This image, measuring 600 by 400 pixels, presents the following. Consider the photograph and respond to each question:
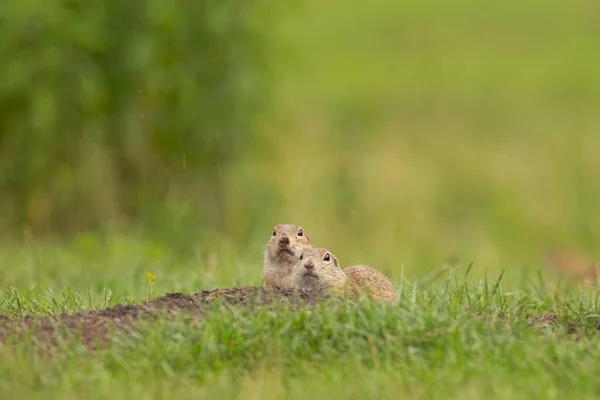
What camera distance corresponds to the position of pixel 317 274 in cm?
651

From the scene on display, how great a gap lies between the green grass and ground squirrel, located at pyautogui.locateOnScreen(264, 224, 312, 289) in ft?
4.80

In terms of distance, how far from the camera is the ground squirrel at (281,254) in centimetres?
711

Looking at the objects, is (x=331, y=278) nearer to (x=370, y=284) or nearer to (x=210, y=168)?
(x=370, y=284)

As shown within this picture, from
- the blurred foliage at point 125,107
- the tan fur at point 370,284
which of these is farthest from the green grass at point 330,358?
the blurred foliage at point 125,107

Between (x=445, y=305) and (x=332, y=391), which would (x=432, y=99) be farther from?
(x=332, y=391)

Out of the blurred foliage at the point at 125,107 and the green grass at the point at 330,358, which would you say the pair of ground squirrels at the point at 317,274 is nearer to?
the green grass at the point at 330,358

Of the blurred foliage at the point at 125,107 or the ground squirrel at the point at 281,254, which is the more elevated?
the blurred foliage at the point at 125,107

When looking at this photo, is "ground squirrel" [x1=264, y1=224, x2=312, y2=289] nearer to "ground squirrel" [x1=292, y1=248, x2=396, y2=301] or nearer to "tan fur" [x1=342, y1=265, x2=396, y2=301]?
"ground squirrel" [x1=292, y1=248, x2=396, y2=301]

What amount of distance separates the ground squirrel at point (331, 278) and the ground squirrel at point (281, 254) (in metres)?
0.33

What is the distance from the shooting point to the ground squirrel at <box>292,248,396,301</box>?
651cm

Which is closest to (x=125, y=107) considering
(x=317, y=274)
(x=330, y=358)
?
(x=317, y=274)

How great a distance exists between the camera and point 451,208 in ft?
49.9

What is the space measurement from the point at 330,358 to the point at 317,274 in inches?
57.5

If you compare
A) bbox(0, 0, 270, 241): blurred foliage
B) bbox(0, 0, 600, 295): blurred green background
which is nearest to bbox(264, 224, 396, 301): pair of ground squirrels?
bbox(0, 0, 600, 295): blurred green background
